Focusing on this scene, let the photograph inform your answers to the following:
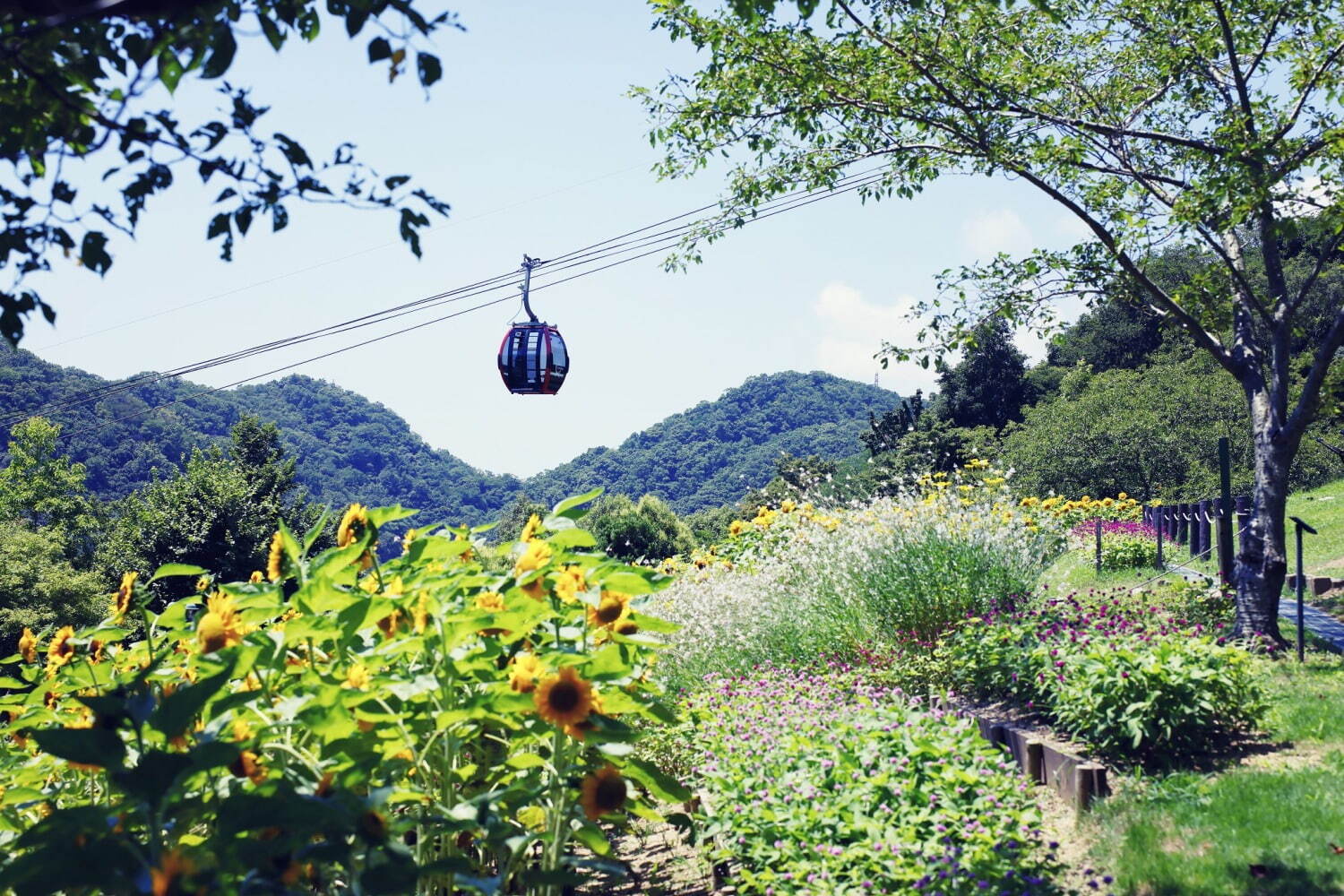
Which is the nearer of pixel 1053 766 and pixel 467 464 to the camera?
pixel 1053 766

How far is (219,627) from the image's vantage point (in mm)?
1968

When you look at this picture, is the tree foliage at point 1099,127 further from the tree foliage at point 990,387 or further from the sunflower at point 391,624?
the tree foliage at point 990,387

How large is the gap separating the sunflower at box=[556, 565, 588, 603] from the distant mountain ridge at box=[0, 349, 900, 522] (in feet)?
178

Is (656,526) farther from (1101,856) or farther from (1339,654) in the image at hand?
(1101,856)

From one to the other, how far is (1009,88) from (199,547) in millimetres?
24235

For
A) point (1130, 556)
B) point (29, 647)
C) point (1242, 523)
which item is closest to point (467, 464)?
point (1130, 556)

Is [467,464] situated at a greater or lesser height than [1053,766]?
greater

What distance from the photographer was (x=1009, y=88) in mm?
6469

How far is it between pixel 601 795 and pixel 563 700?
1.01 ft

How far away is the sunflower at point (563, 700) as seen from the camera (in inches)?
72.3

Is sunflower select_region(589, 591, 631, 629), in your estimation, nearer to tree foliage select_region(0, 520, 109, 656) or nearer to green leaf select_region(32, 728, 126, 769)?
green leaf select_region(32, 728, 126, 769)

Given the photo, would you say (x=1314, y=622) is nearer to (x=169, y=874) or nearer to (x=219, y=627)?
(x=219, y=627)

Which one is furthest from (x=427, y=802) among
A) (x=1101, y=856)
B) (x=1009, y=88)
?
(x=1009, y=88)

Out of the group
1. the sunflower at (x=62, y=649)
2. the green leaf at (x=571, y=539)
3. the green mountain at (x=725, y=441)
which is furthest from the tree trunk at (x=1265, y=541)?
the green mountain at (x=725, y=441)
